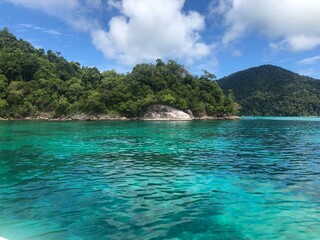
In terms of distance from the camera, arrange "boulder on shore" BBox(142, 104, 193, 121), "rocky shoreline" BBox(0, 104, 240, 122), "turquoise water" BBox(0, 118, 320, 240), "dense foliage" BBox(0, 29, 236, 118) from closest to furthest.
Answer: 1. "turquoise water" BBox(0, 118, 320, 240)
2. "boulder on shore" BBox(142, 104, 193, 121)
3. "rocky shoreline" BBox(0, 104, 240, 122)
4. "dense foliage" BBox(0, 29, 236, 118)

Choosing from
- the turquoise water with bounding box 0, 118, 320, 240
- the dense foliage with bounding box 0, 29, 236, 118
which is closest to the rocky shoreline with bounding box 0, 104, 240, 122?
the dense foliage with bounding box 0, 29, 236, 118

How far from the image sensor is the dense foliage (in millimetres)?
114875

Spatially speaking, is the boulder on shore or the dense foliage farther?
the dense foliage

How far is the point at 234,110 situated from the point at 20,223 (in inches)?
5106

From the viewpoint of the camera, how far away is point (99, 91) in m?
124

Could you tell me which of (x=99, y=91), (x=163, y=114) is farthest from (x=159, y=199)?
(x=99, y=91)

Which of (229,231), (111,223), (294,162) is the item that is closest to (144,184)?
(111,223)

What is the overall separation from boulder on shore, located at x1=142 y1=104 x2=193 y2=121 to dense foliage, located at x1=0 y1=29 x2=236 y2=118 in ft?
7.38

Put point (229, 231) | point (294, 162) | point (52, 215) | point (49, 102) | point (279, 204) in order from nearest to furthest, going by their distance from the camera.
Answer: point (229, 231) → point (52, 215) → point (279, 204) → point (294, 162) → point (49, 102)

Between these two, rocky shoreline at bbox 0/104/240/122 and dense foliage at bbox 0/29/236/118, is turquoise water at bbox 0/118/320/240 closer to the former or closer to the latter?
rocky shoreline at bbox 0/104/240/122

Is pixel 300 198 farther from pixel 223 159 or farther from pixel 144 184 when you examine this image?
pixel 223 159

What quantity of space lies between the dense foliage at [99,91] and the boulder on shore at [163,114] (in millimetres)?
2249

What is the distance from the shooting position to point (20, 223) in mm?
8750

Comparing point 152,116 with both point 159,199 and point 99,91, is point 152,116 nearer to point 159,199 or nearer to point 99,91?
point 99,91
